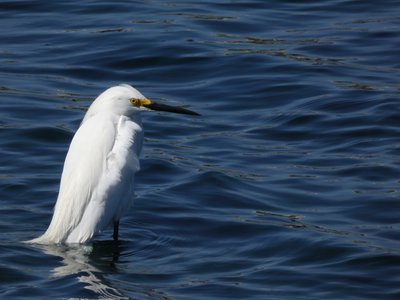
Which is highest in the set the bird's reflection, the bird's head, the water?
the bird's head

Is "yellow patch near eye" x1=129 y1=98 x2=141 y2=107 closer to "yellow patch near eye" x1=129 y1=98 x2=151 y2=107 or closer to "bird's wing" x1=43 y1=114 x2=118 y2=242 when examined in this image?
"yellow patch near eye" x1=129 y1=98 x2=151 y2=107

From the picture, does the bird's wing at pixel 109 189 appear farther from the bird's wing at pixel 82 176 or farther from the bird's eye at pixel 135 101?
the bird's eye at pixel 135 101

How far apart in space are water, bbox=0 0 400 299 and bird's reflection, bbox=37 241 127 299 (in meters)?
0.02

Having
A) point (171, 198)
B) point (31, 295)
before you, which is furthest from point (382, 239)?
point (31, 295)

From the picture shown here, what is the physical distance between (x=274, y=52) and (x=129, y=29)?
6.57ft

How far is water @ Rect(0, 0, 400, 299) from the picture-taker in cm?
768

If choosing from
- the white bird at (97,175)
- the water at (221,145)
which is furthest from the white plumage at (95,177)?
the water at (221,145)

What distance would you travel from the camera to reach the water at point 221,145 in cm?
768

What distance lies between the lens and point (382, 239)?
8.20 metres

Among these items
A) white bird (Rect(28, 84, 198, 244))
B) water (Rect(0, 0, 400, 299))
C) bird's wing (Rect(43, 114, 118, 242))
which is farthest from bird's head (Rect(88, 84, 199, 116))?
water (Rect(0, 0, 400, 299))

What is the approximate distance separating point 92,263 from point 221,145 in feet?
9.22

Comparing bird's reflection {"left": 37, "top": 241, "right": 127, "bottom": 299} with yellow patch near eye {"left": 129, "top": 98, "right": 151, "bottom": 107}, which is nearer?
bird's reflection {"left": 37, "top": 241, "right": 127, "bottom": 299}

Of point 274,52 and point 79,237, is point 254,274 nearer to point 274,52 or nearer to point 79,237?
point 79,237

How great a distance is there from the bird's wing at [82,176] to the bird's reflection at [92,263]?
134 millimetres
